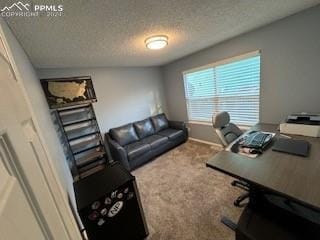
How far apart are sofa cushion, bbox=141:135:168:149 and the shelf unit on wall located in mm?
1008

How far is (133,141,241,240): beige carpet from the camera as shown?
1.70m

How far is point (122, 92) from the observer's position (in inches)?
150

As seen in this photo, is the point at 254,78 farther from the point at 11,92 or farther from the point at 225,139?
the point at 11,92

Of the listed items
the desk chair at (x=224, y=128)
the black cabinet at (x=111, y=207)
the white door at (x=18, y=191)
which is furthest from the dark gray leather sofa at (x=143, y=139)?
the white door at (x=18, y=191)

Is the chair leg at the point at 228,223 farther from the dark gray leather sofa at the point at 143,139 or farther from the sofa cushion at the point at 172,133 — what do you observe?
the sofa cushion at the point at 172,133

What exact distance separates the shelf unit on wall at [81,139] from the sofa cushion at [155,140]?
1008 millimetres

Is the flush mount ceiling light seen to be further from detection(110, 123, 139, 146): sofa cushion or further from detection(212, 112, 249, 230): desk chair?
detection(110, 123, 139, 146): sofa cushion

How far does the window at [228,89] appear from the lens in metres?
A: 2.72

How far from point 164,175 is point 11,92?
262 centimetres


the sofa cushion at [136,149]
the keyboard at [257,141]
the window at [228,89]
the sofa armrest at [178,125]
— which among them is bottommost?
the sofa cushion at [136,149]

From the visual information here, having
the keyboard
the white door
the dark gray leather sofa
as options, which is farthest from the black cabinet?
the dark gray leather sofa

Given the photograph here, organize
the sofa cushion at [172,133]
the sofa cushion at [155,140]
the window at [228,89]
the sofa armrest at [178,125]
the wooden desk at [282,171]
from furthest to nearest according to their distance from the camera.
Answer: the sofa armrest at [178,125] < the sofa cushion at [172,133] < the sofa cushion at [155,140] < the window at [228,89] < the wooden desk at [282,171]

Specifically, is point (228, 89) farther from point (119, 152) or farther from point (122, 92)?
point (119, 152)

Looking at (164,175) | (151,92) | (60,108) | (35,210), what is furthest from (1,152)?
(151,92)
